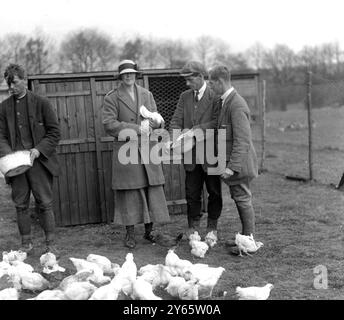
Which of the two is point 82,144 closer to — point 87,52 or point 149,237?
point 149,237

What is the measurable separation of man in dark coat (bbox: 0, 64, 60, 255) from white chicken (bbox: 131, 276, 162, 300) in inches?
80.5

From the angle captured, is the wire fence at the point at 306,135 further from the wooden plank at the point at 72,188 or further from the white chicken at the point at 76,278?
the white chicken at the point at 76,278

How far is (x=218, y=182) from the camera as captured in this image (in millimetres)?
6160

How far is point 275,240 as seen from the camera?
6.28 metres

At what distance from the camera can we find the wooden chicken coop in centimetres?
733

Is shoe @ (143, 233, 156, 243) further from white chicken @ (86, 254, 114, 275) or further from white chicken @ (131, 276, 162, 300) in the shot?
white chicken @ (131, 276, 162, 300)

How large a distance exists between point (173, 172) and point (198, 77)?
2243 mm

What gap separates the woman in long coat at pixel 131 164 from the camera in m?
6.02

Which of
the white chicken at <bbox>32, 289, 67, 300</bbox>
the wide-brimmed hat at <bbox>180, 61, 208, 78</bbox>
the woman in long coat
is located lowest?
the white chicken at <bbox>32, 289, 67, 300</bbox>

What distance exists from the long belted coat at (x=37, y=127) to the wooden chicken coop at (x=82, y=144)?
63.4 inches

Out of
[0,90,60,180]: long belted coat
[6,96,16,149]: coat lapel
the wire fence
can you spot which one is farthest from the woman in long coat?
the wire fence

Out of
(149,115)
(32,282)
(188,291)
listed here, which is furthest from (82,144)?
(188,291)
